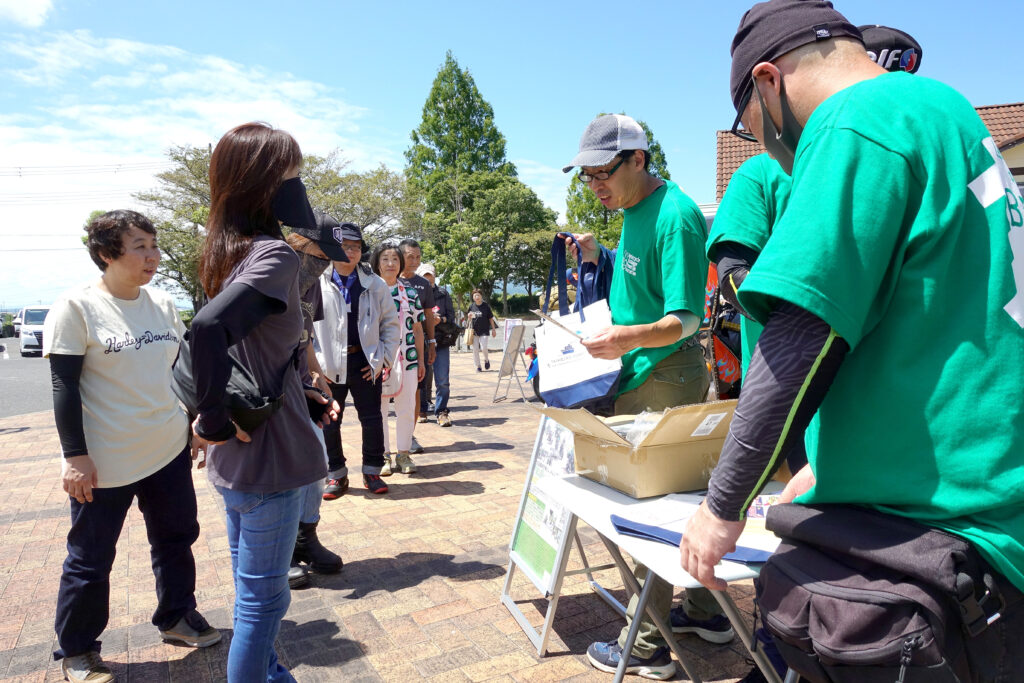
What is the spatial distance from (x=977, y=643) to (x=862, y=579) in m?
0.20

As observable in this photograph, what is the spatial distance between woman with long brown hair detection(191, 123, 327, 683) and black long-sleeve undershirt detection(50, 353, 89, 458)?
0.85m

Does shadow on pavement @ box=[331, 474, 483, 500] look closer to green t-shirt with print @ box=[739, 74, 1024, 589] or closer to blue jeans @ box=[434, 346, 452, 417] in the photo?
blue jeans @ box=[434, 346, 452, 417]

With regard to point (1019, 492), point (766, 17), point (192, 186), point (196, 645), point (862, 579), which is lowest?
point (196, 645)

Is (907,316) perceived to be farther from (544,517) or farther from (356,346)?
(356,346)

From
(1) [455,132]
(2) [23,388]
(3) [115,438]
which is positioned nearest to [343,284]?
(3) [115,438]

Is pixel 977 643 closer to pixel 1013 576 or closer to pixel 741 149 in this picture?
pixel 1013 576

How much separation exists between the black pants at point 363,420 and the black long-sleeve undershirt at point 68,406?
2.18m

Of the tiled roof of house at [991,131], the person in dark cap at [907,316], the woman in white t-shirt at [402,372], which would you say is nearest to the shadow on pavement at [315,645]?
the person in dark cap at [907,316]

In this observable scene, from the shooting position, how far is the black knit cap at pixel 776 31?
3.96ft

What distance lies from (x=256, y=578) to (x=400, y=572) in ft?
5.95

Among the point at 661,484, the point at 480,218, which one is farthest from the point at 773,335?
the point at 480,218

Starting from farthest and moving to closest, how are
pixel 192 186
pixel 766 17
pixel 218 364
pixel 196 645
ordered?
pixel 192 186
pixel 196 645
pixel 218 364
pixel 766 17

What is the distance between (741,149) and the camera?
2114 cm

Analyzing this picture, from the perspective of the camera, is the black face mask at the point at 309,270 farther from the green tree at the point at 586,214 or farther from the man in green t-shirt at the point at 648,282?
the green tree at the point at 586,214
